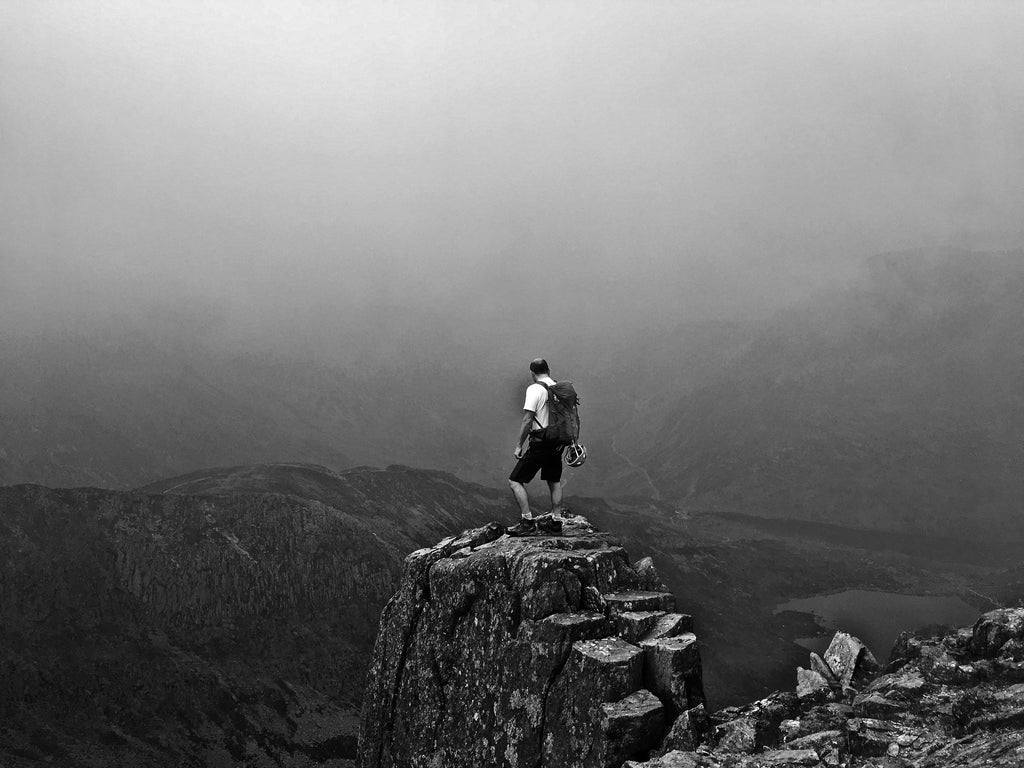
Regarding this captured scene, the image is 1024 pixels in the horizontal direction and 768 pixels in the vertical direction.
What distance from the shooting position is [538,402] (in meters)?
24.5

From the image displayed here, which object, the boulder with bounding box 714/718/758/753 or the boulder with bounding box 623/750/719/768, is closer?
the boulder with bounding box 623/750/719/768

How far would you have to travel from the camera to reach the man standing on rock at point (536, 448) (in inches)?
963

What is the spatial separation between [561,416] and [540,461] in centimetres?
176

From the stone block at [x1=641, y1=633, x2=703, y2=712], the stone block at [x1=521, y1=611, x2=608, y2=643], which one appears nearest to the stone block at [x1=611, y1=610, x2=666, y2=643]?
the stone block at [x1=521, y1=611, x2=608, y2=643]

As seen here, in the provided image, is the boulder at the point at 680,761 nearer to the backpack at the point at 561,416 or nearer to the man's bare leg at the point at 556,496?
the man's bare leg at the point at 556,496

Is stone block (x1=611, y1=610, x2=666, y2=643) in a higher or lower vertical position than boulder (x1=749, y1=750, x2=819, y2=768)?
higher

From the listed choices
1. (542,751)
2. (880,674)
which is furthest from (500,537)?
(880,674)

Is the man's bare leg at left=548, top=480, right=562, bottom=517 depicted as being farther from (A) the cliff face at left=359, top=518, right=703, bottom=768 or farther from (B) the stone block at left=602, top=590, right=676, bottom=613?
(B) the stone block at left=602, top=590, right=676, bottom=613

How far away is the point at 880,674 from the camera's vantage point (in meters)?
23.3

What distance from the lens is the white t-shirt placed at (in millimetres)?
24312

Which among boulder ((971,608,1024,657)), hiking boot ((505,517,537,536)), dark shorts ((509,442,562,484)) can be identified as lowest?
boulder ((971,608,1024,657))

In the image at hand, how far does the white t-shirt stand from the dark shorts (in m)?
0.91

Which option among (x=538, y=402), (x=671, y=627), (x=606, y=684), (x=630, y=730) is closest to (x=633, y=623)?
(x=671, y=627)

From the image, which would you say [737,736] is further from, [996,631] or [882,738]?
[996,631]
